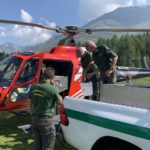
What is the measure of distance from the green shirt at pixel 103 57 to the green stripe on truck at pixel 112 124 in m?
3.36

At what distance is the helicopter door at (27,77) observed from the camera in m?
9.03

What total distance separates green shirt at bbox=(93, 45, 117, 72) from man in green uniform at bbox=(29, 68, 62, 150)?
8.55ft

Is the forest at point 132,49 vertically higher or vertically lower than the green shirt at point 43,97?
lower

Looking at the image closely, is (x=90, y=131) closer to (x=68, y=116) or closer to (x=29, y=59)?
(x=68, y=116)

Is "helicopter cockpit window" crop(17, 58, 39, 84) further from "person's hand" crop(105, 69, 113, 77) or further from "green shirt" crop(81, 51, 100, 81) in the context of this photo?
"person's hand" crop(105, 69, 113, 77)

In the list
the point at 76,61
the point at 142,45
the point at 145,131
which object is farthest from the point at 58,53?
the point at 142,45

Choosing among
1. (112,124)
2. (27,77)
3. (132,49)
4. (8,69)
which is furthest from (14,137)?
(132,49)

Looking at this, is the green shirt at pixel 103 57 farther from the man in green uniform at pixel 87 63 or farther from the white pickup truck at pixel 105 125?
the white pickup truck at pixel 105 125

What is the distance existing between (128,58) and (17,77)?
62.2m

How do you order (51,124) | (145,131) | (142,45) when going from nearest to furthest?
(145,131) < (51,124) < (142,45)

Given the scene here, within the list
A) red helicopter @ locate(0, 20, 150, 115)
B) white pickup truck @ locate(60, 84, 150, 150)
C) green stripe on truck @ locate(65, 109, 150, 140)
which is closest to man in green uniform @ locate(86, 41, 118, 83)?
red helicopter @ locate(0, 20, 150, 115)

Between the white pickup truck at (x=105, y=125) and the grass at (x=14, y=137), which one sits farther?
the grass at (x=14, y=137)

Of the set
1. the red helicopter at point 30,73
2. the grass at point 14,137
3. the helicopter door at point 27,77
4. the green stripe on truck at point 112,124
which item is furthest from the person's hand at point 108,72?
the green stripe on truck at point 112,124

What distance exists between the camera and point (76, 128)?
15.8ft
